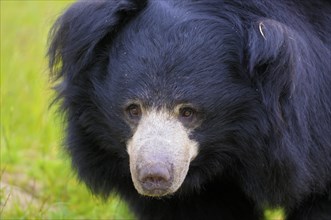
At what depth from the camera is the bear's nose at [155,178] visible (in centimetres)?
430

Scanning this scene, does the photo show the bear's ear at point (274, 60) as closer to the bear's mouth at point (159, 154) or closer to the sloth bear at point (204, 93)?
the sloth bear at point (204, 93)

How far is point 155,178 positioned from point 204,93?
0.61 metres

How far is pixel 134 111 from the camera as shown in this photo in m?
4.67

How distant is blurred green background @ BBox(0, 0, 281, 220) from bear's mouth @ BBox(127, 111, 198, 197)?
43.9 inches

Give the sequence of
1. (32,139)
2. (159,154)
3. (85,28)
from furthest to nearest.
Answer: (32,139), (85,28), (159,154)

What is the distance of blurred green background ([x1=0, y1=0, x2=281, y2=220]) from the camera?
236 inches

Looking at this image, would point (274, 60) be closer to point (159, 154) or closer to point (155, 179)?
point (159, 154)

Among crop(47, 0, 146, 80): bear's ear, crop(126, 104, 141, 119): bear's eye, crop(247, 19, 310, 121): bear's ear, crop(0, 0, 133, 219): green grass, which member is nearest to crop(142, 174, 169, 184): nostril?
crop(126, 104, 141, 119): bear's eye

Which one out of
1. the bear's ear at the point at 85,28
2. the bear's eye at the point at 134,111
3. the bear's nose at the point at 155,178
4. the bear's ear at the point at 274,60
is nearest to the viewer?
the bear's nose at the point at 155,178

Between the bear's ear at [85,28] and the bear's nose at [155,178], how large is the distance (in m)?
0.92

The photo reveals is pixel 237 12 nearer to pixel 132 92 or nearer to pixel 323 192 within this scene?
pixel 132 92

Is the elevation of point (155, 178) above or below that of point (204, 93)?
below

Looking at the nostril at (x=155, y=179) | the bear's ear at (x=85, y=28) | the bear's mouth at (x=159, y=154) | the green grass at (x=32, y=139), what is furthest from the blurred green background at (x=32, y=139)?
the nostril at (x=155, y=179)

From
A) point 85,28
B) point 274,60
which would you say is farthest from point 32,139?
point 274,60
